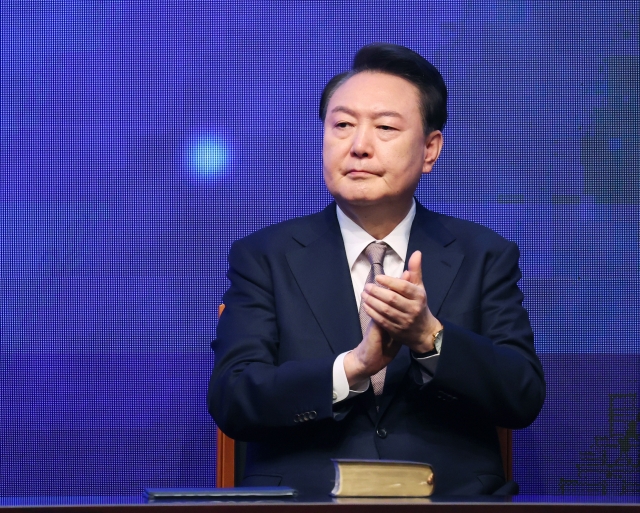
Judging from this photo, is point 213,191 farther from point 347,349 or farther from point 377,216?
point 347,349

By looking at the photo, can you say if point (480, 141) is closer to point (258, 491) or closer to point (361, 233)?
point (361, 233)

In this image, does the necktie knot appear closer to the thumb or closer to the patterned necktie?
the patterned necktie

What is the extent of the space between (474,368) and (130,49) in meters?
1.44

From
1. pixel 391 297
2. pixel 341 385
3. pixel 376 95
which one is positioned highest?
pixel 376 95

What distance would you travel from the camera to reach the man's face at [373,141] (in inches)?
73.4

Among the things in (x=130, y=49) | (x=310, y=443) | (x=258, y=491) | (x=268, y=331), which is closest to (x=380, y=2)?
(x=130, y=49)

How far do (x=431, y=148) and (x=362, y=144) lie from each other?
0.23 meters

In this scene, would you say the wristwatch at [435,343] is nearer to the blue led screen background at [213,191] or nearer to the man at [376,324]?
the man at [376,324]

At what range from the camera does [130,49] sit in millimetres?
2568

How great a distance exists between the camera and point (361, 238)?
193 centimetres

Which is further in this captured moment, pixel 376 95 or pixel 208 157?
pixel 208 157

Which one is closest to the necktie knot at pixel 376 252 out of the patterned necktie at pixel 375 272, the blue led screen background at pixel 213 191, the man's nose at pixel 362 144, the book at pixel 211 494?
the patterned necktie at pixel 375 272

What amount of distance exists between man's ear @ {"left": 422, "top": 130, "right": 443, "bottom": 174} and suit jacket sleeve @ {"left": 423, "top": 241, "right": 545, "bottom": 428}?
0.24 m

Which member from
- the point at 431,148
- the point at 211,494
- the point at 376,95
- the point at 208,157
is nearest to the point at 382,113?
the point at 376,95
